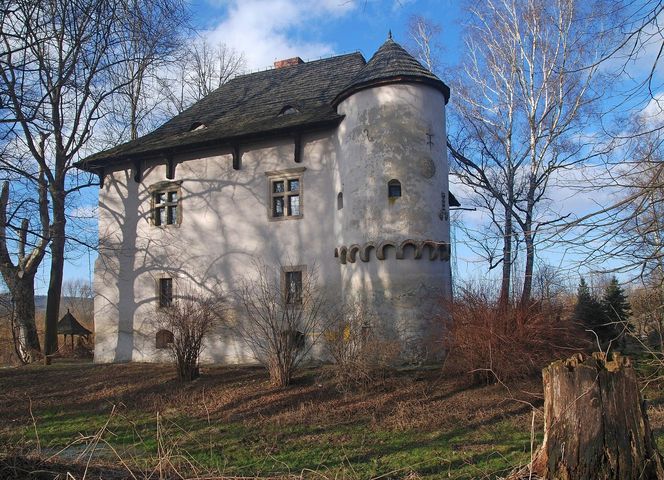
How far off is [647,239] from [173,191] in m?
16.6

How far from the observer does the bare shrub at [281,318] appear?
12203 mm

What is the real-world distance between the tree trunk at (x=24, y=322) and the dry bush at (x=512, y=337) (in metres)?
16.1

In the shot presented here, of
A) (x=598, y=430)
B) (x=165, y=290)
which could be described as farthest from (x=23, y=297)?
(x=598, y=430)

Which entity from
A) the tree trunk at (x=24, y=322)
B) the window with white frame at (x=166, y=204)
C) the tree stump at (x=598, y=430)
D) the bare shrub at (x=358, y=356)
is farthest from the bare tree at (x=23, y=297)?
the tree stump at (x=598, y=430)

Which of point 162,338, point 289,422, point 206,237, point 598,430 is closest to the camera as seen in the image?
point 598,430

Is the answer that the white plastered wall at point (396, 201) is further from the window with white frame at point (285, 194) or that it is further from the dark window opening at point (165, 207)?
the dark window opening at point (165, 207)

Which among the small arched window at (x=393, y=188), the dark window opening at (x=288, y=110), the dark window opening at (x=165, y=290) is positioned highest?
the dark window opening at (x=288, y=110)

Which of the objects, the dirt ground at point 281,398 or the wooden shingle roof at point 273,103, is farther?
the wooden shingle roof at point 273,103

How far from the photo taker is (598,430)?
2.99m

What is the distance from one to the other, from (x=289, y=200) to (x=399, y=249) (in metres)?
4.51

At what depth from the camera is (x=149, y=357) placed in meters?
18.0

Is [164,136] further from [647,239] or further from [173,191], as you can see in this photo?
[647,239]

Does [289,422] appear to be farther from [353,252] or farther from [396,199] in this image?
[396,199]

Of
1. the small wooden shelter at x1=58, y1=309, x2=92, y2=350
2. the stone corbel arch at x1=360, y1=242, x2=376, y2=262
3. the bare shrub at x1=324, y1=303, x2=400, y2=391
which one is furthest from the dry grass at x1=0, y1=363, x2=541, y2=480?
the small wooden shelter at x1=58, y1=309, x2=92, y2=350
